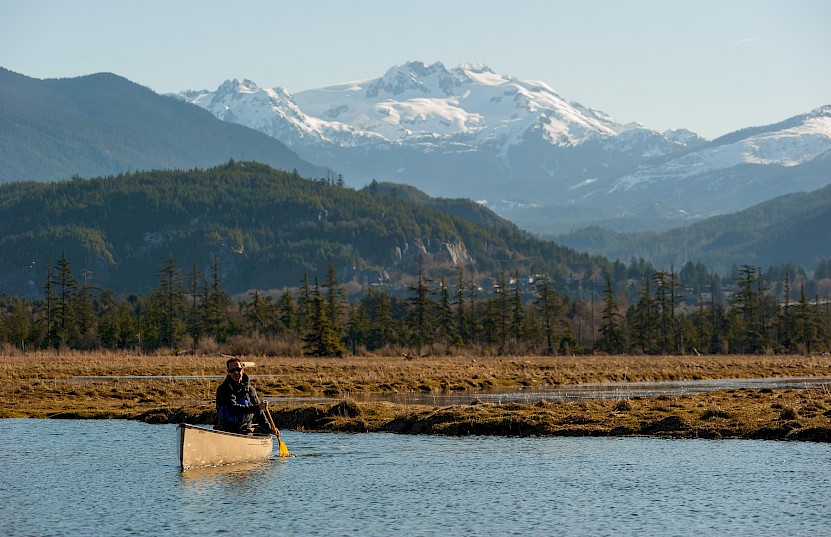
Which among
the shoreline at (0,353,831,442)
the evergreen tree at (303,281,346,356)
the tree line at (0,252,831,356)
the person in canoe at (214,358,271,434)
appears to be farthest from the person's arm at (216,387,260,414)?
the tree line at (0,252,831,356)

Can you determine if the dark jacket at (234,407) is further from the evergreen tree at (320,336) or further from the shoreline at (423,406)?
the evergreen tree at (320,336)

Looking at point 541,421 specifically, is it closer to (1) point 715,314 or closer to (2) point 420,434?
(2) point 420,434

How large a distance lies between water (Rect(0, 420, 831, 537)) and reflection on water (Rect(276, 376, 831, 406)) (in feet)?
65.7

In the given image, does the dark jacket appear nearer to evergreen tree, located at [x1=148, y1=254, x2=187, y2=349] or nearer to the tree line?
the tree line

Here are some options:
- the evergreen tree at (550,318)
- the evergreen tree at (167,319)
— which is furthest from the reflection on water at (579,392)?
the evergreen tree at (167,319)

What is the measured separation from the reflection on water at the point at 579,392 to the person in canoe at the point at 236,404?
73.5 feet

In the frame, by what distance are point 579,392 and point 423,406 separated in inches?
706

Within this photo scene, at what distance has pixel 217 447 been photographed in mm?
39188

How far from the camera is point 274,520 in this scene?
30.9 metres

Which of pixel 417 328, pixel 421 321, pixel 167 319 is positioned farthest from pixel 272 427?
pixel 167 319

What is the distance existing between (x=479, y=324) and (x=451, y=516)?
124m

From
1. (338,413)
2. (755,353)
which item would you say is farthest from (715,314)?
(338,413)

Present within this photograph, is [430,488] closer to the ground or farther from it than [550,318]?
closer to the ground

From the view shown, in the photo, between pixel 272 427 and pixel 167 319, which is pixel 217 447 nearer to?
pixel 272 427
